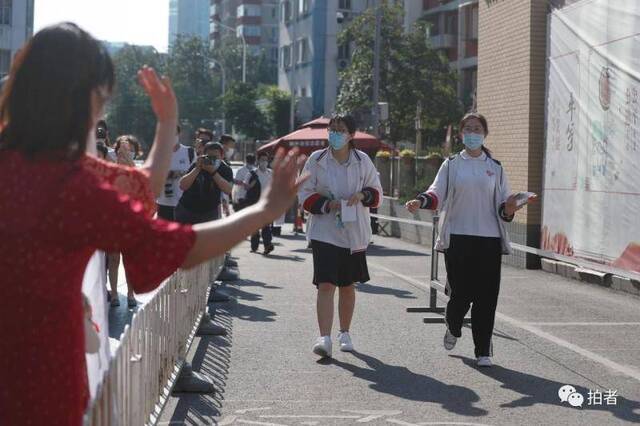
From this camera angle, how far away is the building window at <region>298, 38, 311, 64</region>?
7675 centimetres

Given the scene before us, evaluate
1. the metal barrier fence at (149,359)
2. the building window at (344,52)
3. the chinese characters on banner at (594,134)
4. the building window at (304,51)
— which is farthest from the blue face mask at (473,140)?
the building window at (304,51)

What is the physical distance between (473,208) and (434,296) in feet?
10.5

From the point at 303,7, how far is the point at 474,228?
7010 centimetres

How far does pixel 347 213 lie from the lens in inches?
354

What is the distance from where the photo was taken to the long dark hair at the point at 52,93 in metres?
2.83

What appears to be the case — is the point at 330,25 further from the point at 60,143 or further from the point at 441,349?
the point at 60,143

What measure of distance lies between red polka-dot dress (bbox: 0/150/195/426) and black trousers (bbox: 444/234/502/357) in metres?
5.93

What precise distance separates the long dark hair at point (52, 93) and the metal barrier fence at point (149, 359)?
750 millimetres

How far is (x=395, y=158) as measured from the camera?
95.0ft

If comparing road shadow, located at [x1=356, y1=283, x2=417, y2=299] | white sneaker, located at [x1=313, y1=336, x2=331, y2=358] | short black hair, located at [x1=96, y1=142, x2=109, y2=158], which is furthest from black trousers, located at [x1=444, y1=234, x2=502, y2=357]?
road shadow, located at [x1=356, y1=283, x2=417, y2=299]

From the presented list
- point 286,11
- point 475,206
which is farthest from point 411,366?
point 286,11

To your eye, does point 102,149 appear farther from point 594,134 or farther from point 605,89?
point 594,134

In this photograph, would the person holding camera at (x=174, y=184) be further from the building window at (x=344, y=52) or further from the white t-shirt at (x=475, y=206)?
the building window at (x=344, y=52)

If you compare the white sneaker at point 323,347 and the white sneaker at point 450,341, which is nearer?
the white sneaker at point 323,347
